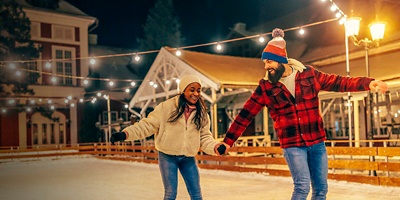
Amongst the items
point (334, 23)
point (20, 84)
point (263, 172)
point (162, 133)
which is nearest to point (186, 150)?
point (162, 133)

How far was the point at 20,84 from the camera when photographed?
27.5 m

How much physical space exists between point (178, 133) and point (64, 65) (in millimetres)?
28954

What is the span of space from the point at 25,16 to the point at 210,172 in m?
20.9

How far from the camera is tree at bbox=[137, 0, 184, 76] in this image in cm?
4256

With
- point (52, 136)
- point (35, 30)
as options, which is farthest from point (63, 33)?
point (52, 136)

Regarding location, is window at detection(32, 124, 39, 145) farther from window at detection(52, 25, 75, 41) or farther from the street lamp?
Result: the street lamp

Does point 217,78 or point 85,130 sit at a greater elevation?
point 217,78

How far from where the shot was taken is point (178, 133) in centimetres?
418

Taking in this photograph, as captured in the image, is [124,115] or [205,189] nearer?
[205,189]

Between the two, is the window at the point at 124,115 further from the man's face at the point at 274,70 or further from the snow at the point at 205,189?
the man's face at the point at 274,70

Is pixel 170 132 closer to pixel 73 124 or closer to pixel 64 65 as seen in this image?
pixel 73 124

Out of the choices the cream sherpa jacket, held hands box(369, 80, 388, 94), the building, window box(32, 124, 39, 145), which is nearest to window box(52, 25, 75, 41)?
the building

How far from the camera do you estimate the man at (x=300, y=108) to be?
3.59m

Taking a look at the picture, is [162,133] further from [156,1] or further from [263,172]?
[156,1]
